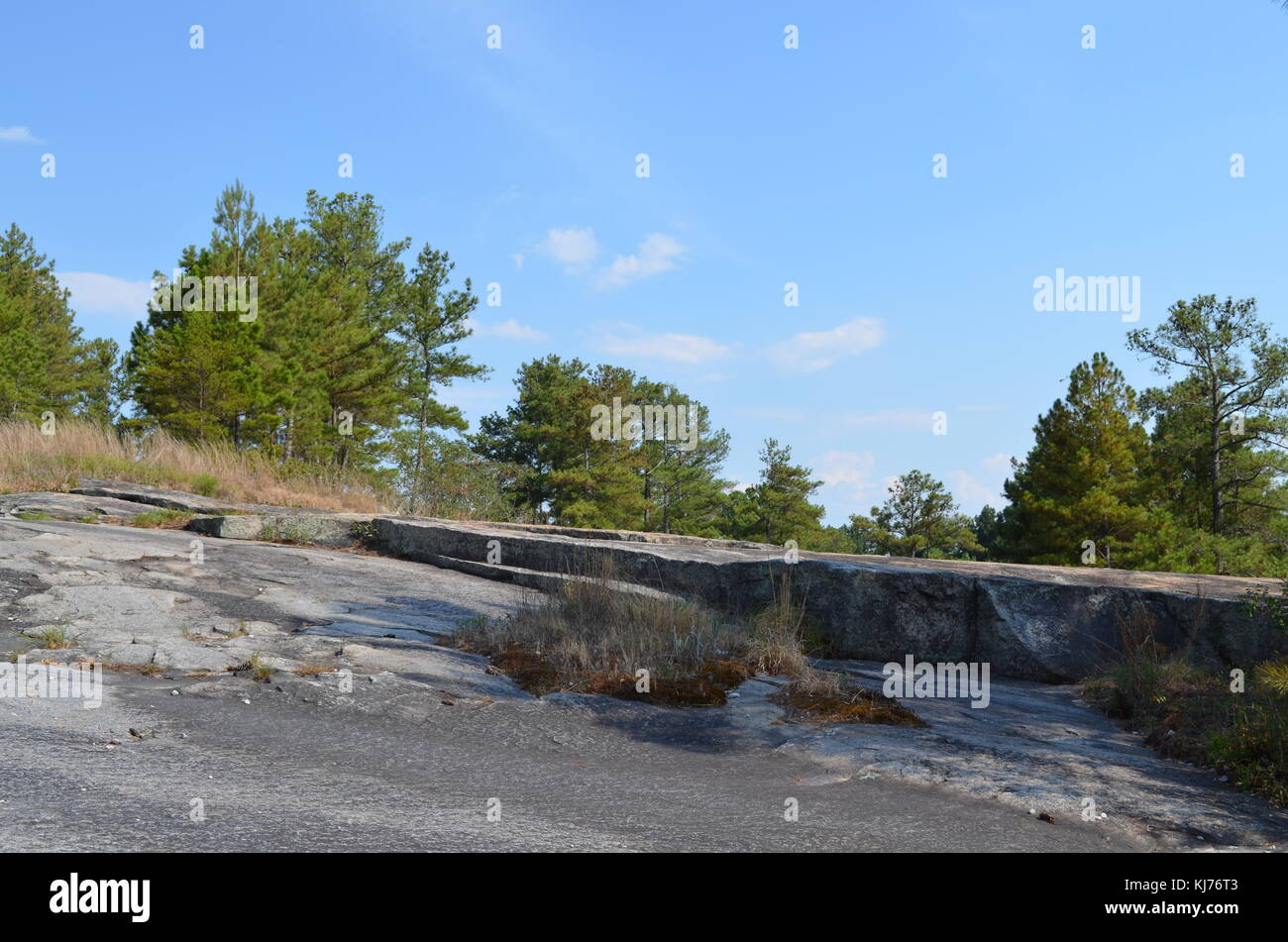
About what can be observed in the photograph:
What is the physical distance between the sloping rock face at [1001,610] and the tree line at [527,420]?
1045cm

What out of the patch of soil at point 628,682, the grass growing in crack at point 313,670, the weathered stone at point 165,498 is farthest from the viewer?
the weathered stone at point 165,498

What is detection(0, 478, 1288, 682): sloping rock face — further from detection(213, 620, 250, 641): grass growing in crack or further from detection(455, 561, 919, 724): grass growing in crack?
detection(213, 620, 250, 641): grass growing in crack

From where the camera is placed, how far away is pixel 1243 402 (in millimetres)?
29938

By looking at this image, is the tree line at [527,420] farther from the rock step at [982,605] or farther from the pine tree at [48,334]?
the rock step at [982,605]

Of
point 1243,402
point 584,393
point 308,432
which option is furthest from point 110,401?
point 1243,402

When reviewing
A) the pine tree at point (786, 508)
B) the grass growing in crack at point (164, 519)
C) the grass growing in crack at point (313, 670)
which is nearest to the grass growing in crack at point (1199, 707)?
the grass growing in crack at point (313, 670)

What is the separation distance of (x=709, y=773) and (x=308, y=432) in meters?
32.4

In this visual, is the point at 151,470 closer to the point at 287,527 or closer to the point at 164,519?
the point at 164,519

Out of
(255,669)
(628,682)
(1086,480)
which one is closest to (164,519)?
(255,669)

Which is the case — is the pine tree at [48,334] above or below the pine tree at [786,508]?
above

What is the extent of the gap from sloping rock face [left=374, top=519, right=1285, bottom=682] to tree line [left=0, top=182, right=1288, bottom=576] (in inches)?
411

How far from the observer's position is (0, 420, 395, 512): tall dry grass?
1325cm

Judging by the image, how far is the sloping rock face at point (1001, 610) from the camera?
7.82 metres
